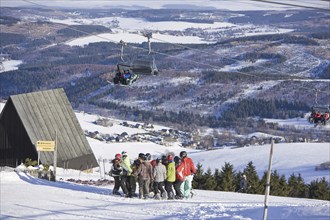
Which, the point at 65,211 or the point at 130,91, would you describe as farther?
the point at 130,91

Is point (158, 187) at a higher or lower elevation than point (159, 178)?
lower

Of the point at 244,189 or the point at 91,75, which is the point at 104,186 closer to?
the point at 244,189

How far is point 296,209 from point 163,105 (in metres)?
108

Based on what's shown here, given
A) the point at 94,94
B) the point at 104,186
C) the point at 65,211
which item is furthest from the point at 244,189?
the point at 94,94

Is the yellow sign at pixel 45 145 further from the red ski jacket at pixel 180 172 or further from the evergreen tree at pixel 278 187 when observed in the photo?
the evergreen tree at pixel 278 187

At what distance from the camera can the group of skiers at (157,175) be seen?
18766mm

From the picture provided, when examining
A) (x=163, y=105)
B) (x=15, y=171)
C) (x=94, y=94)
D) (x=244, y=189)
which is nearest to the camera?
(x=15, y=171)

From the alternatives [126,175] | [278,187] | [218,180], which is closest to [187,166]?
[126,175]

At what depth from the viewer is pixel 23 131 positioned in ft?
102

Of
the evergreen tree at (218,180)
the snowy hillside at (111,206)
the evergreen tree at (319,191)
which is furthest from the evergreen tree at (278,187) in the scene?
the snowy hillside at (111,206)

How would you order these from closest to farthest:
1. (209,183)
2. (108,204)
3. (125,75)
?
(108,204) → (125,75) → (209,183)

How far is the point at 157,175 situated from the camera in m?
18.7

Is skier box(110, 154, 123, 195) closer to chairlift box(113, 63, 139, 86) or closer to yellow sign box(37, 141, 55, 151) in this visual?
chairlift box(113, 63, 139, 86)

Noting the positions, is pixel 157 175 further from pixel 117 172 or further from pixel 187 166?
pixel 117 172
